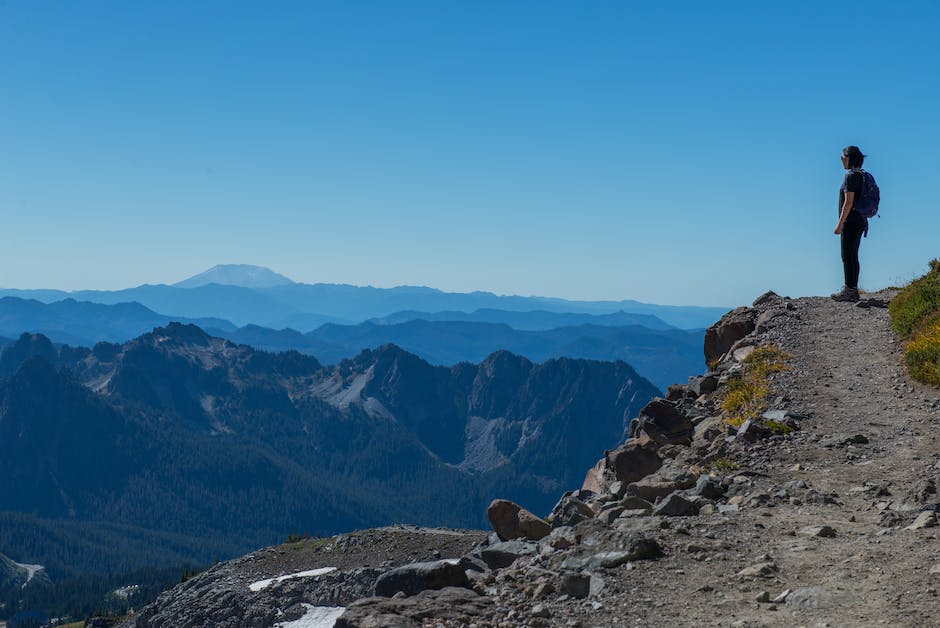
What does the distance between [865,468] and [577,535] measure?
6.03 metres

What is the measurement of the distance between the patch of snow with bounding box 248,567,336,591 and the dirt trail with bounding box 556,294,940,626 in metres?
37.1

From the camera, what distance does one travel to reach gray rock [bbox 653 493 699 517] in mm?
14070

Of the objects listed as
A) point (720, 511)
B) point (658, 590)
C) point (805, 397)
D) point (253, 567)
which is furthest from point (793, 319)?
point (253, 567)

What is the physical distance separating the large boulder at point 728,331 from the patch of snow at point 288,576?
2877 centimetres

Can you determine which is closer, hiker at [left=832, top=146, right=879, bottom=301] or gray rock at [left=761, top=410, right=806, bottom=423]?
gray rock at [left=761, top=410, right=806, bottom=423]

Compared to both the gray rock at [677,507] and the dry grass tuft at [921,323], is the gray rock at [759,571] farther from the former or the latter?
the dry grass tuft at [921,323]

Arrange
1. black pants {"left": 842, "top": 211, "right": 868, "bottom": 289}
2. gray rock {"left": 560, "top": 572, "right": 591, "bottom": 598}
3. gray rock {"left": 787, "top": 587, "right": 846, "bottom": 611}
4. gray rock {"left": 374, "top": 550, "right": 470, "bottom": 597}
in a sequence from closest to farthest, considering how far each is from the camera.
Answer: gray rock {"left": 787, "top": 587, "right": 846, "bottom": 611}, gray rock {"left": 560, "top": 572, "right": 591, "bottom": 598}, gray rock {"left": 374, "top": 550, "right": 470, "bottom": 597}, black pants {"left": 842, "top": 211, "right": 868, "bottom": 289}

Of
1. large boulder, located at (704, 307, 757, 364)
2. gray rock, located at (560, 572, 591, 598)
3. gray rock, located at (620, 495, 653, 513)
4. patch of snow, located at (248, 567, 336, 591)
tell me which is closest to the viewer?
gray rock, located at (560, 572, 591, 598)

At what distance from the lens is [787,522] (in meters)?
13.0

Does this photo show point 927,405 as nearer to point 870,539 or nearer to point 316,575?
point 870,539

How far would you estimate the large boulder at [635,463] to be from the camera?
2075 centimetres

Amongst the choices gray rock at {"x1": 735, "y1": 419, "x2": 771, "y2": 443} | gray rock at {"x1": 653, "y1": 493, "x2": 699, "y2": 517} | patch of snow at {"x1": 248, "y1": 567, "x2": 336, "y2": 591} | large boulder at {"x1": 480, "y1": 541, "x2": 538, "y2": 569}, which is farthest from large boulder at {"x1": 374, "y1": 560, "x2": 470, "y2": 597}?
patch of snow at {"x1": 248, "y1": 567, "x2": 336, "y2": 591}

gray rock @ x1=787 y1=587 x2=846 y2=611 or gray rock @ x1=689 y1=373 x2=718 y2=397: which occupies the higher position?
gray rock @ x1=689 y1=373 x2=718 y2=397

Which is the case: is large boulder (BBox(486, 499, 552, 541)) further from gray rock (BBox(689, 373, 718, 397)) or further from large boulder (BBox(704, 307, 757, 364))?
large boulder (BBox(704, 307, 757, 364))
